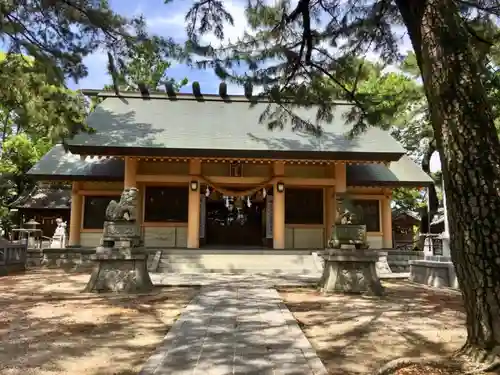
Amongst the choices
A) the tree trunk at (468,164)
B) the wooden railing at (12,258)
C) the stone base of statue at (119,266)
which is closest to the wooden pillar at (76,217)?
the wooden railing at (12,258)

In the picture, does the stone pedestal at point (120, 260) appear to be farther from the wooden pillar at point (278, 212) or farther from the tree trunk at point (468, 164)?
the tree trunk at point (468, 164)

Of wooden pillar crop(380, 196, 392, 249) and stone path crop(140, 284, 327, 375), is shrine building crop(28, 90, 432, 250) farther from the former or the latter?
stone path crop(140, 284, 327, 375)

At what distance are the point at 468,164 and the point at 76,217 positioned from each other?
529 inches

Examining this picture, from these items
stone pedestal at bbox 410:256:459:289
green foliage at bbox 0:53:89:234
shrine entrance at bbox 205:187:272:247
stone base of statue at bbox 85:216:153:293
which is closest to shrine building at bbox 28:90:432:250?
shrine entrance at bbox 205:187:272:247

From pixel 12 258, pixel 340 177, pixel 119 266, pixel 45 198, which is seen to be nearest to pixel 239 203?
pixel 340 177

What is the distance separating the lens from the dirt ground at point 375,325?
4.10 meters

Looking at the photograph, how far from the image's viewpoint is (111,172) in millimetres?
14258

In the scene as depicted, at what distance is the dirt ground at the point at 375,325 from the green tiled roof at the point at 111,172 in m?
6.84

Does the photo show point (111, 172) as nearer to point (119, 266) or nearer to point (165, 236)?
point (165, 236)

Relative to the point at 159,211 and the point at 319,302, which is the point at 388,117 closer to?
the point at 319,302

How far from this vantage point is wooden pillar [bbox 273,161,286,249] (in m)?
13.0

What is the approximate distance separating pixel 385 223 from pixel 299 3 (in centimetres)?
1091

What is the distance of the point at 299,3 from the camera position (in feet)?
17.7

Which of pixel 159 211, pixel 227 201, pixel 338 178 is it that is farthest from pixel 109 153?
pixel 338 178
